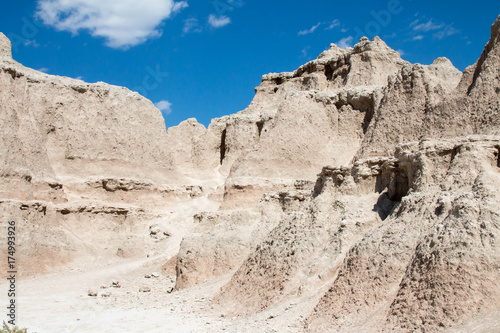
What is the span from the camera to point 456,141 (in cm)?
972

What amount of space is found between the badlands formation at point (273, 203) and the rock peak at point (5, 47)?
0.43ft

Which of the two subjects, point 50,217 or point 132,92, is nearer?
point 50,217

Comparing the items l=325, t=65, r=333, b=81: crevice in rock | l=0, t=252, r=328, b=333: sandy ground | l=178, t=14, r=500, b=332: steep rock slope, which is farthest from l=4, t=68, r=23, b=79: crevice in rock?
l=325, t=65, r=333, b=81: crevice in rock

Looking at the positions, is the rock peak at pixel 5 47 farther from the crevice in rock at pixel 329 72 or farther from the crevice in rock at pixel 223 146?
the crevice in rock at pixel 329 72

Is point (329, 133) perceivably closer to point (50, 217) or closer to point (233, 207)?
point (233, 207)

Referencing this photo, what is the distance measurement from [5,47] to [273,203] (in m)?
18.1

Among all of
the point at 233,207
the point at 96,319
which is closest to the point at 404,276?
the point at 96,319

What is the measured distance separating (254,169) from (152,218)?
19.6 ft

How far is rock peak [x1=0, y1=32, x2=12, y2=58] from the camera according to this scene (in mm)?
26928

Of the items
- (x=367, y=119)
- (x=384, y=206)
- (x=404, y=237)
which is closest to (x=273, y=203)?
(x=384, y=206)

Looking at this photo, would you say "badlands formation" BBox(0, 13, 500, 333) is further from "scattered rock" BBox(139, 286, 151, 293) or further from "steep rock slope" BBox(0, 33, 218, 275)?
"scattered rock" BBox(139, 286, 151, 293)

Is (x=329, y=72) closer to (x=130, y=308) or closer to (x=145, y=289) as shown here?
(x=145, y=289)

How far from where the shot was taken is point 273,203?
17.0 m

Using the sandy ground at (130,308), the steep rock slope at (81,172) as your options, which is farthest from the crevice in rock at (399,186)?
the steep rock slope at (81,172)
